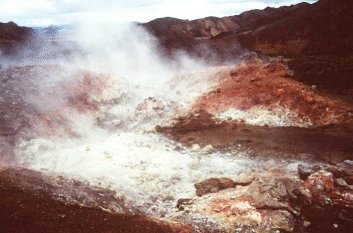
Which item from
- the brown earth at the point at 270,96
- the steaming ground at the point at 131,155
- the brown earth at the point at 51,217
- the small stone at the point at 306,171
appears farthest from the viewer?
the brown earth at the point at 270,96

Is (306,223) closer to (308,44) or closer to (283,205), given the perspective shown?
(283,205)

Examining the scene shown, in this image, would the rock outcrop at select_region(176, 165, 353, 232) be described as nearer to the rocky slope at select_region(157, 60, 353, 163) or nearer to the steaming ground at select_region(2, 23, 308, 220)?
the steaming ground at select_region(2, 23, 308, 220)

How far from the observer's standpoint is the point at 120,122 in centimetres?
1556

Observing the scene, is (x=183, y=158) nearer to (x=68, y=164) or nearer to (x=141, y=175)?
(x=141, y=175)

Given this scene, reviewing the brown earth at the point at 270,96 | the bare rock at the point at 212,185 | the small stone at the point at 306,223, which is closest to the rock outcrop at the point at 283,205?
the small stone at the point at 306,223

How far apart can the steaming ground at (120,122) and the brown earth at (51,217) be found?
41.5 inches

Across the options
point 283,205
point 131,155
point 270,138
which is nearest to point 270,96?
point 270,138

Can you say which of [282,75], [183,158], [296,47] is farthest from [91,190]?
[296,47]

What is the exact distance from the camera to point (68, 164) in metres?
10.5

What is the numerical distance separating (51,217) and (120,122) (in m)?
9.10

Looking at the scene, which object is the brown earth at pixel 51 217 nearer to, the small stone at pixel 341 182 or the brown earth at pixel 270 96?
the small stone at pixel 341 182

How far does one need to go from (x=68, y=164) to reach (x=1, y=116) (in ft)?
15.6

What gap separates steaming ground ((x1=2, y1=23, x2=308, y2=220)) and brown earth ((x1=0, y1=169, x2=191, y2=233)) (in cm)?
106

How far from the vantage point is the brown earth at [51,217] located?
20.9 feet
